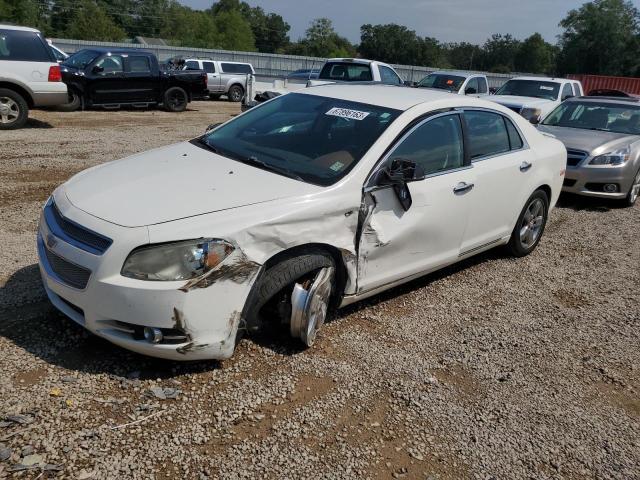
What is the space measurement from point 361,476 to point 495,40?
113948mm

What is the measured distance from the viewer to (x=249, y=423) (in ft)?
9.39

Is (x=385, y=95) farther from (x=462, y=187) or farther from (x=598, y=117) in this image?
(x=598, y=117)

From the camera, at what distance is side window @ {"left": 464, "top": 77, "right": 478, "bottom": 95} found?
15055 millimetres

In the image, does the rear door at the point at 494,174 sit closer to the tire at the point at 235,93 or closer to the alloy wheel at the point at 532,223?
the alloy wheel at the point at 532,223

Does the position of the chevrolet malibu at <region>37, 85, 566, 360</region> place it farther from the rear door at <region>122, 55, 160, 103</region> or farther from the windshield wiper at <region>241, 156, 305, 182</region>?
the rear door at <region>122, 55, 160, 103</region>

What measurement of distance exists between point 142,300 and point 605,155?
23.9 feet

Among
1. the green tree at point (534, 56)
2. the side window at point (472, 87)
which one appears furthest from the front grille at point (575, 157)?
the green tree at point (534, 56)

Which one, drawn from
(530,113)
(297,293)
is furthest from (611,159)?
(297,293)

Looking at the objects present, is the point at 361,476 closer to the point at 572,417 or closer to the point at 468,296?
the point at 572,417

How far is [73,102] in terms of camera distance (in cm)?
1457

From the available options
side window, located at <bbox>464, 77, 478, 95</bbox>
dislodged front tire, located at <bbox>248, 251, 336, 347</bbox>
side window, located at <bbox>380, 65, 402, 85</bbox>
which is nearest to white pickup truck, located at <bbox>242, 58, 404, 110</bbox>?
side window, located at <bbox>380, 65, 402, 85</bbox>

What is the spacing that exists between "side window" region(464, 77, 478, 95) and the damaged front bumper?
13425mm

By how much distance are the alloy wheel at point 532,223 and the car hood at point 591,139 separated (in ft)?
9.38

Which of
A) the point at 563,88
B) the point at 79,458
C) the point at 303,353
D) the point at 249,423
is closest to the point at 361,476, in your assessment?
the point at 249,423
